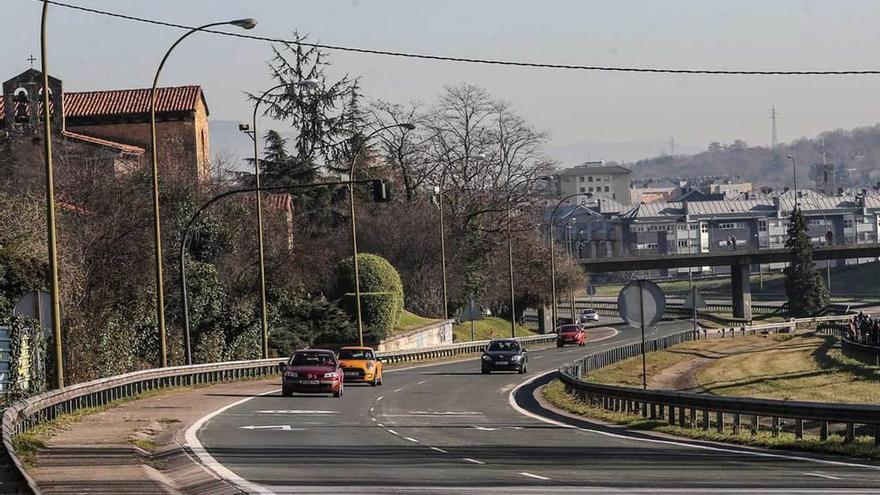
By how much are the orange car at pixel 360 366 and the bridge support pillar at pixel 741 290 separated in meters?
90.1

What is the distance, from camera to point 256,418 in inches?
1252

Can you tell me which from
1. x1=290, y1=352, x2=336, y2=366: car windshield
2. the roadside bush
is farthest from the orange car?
the roadside bush

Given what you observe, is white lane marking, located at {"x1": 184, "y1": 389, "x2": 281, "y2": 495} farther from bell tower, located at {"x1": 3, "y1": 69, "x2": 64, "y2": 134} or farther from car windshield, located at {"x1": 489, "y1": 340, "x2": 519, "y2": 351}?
bell tower, located at {"x1": 3, "y1": 69, "x2": 64, "y2": 134}

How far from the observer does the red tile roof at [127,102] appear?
9062 centimetres

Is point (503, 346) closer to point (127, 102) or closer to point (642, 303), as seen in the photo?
point (642, 303)

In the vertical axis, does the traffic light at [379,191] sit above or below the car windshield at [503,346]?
above

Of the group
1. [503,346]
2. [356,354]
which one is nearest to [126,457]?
[356,354]

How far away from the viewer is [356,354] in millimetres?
49625

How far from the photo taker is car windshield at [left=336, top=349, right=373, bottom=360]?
49.5 metres

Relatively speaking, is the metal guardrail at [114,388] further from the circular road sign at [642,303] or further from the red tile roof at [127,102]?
the red tile roof at [127,102]

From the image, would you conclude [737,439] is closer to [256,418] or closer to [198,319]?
[256,418]

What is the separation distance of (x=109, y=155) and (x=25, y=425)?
50.4m

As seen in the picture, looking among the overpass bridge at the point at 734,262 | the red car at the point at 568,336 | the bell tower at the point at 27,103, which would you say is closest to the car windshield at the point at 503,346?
the bell tower at the point at 27,103

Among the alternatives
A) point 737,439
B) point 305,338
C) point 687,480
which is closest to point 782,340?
point 305,338
